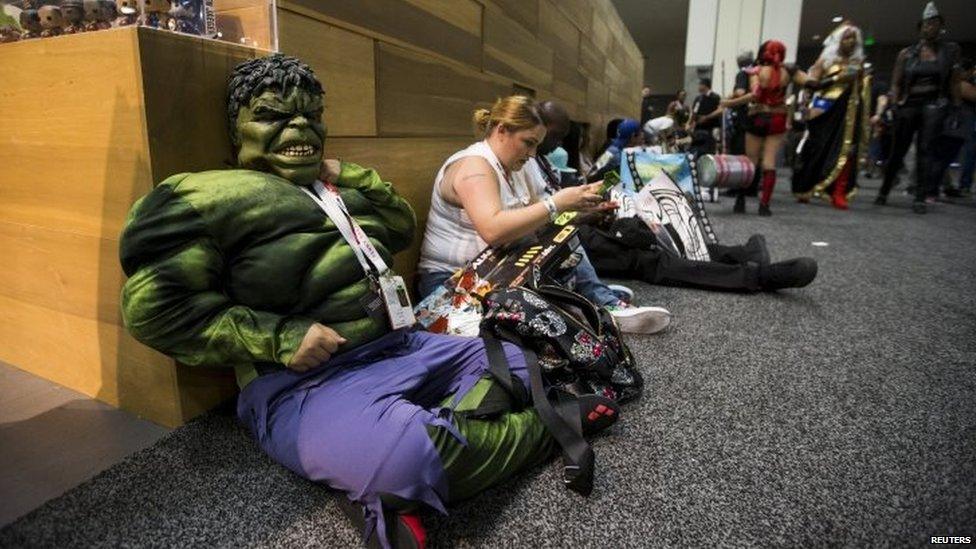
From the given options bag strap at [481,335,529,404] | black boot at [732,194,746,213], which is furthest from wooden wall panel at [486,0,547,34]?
black boot at [732,194,746,213]

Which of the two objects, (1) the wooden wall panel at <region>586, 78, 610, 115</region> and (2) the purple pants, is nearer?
(2) the purple pants

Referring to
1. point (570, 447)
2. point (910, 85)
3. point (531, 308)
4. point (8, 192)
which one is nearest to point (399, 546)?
point (570, 447)

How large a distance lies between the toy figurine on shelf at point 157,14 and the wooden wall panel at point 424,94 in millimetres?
641

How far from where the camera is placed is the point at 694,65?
7.11 meters

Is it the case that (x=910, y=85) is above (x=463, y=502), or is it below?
above

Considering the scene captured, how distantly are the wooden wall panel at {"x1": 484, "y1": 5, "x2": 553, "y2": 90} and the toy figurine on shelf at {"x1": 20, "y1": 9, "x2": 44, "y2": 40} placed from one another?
1.63 meters

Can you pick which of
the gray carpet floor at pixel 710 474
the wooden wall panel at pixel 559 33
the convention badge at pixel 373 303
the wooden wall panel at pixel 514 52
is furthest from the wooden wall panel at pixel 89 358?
the wooden wall panel at pixel 559 33

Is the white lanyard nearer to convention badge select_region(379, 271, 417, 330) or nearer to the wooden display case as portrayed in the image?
convention badge select_region(379, 271, 417, 330)

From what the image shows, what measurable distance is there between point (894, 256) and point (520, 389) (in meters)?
2.91

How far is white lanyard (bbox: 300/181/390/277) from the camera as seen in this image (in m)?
1.11

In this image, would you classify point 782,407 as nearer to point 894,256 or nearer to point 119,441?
point 119,441

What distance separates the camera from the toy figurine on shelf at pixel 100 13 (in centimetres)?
115

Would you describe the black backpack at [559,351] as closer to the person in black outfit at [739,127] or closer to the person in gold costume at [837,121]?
the person in gold costume at [837,121]

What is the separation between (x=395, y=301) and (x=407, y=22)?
1.11 m
